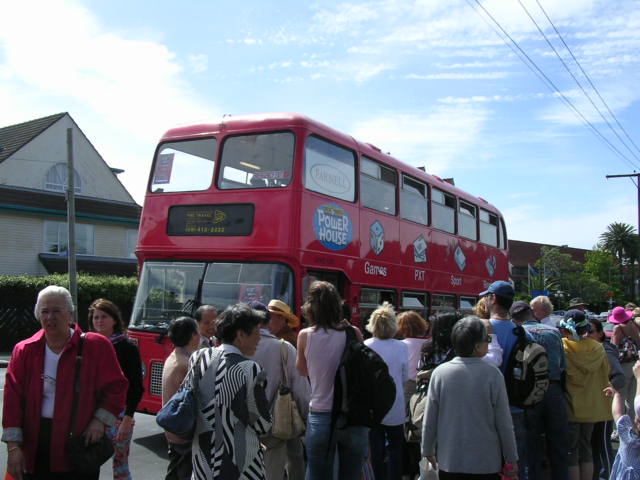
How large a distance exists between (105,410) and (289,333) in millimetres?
2339

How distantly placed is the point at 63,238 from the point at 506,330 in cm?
2599

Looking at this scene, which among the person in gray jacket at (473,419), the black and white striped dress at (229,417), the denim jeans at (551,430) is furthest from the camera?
the denim jeans at (551,430)

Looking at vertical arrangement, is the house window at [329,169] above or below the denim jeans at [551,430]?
above

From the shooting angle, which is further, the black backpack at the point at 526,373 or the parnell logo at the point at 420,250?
the parnell logo at the point at 420,250

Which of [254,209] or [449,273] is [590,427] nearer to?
[254,209]

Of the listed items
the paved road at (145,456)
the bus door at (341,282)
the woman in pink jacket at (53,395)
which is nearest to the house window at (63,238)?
the paved road at (145,456)

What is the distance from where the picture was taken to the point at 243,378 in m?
3.49

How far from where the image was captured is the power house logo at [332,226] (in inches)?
323

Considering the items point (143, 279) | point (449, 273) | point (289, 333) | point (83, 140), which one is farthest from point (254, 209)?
point (83, 140)

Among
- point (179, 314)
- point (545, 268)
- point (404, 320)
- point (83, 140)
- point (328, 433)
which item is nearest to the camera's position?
point (328, 433)

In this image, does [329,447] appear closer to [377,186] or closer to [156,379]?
[156,379]

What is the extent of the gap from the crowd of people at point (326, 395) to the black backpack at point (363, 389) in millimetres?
68

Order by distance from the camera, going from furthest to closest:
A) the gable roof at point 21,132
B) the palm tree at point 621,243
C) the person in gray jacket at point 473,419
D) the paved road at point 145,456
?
the palm tree at point 621,243, the gable roof at point 21,132, the paved road at point 145,456, the person in gray jacket at point 473,419

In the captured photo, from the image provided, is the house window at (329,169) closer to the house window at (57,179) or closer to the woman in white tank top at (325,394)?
the woman in white tank top at (325,394)
